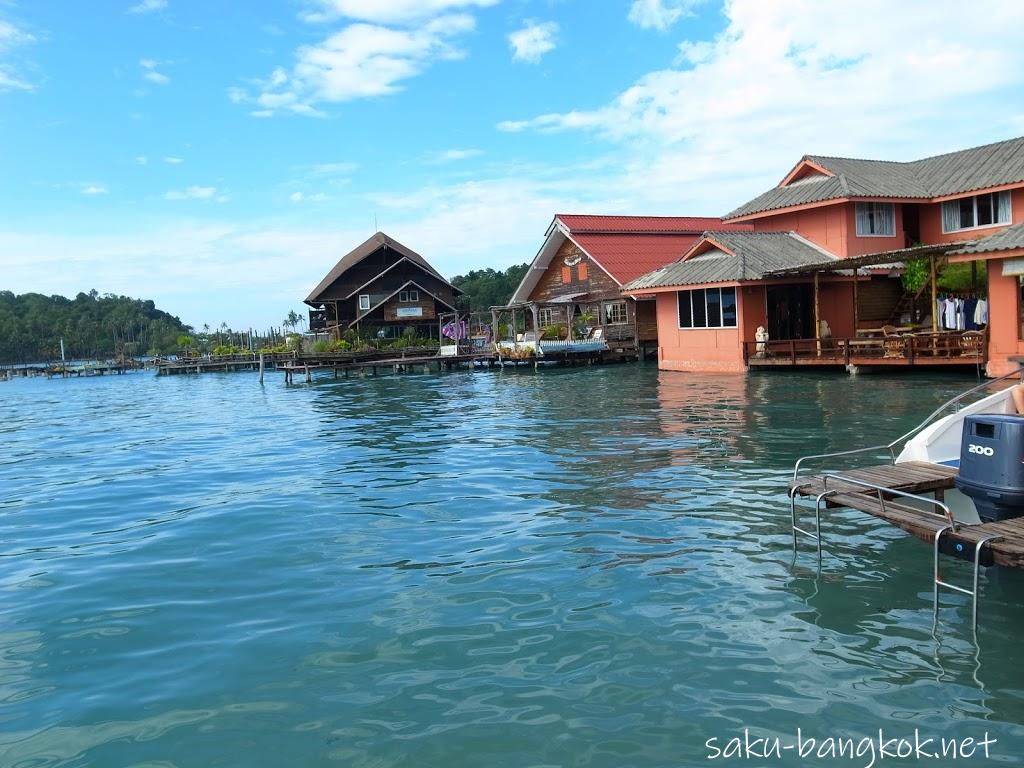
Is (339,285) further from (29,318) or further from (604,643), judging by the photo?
(29,318)

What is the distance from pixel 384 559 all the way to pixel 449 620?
6.88 feet

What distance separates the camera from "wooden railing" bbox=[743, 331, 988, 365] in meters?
24.3

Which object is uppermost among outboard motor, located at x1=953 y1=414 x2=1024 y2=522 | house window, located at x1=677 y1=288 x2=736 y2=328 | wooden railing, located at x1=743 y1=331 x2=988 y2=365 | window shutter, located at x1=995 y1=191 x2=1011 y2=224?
window shutter, located at x1=995 y1=191 x2=1011 y2=224

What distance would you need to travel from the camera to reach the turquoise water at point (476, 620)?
5.28 m

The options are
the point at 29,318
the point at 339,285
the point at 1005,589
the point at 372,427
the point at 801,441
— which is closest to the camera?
the point at 1005,589

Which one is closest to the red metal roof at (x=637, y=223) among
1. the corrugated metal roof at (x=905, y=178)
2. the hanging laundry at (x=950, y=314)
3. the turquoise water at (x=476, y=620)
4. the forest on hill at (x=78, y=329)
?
the corrugated metal roof at (x=905, y=178)

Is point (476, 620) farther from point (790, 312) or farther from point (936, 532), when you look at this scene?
point (790, 312)

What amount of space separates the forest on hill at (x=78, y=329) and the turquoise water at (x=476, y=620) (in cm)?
10364

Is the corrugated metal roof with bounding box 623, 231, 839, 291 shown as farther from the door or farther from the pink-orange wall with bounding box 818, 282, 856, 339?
the pink-orange wall with bounding box 818, 282, 856, 339

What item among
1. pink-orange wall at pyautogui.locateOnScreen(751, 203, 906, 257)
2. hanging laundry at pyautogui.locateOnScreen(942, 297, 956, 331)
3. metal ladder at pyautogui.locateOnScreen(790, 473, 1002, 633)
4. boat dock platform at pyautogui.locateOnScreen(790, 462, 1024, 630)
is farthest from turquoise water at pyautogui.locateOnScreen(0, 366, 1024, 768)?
pink-orange wall at pyautogui.locateOnScreen(751, 203, 906, 257)

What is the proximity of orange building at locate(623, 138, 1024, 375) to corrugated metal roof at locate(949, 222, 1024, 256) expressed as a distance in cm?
427

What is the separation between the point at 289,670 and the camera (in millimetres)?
6293

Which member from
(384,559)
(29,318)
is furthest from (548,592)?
(29,318)

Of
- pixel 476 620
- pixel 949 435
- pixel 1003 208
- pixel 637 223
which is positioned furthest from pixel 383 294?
pixel 476 620
